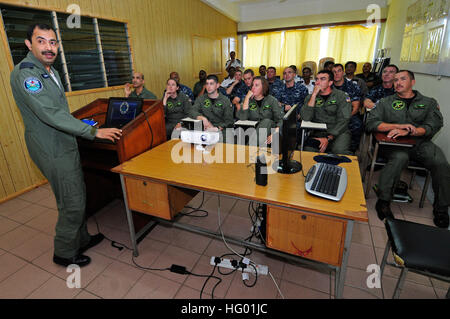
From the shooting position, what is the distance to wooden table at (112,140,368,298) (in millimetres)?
1220

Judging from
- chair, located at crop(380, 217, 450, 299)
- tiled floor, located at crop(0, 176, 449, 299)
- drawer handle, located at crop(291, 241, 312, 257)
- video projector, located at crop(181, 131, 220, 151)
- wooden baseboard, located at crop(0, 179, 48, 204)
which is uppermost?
video projector, located at crop(181, 131, 220, 151)

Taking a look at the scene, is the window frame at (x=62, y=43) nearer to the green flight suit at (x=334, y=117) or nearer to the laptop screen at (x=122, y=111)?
the laptop screen at (x=122, y=111)

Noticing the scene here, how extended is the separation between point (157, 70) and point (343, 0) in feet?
19.8

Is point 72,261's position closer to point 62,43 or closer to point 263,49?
point 62,43

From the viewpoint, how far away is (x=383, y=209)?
241 cm

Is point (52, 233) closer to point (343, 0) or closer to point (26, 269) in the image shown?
point (26, 269)

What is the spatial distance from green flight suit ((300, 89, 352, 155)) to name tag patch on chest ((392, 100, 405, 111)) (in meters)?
0.42

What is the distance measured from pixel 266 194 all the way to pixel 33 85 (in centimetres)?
148

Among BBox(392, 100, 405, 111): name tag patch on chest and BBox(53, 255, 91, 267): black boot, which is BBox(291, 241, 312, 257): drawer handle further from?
BBox(392, 100, 405, 111): name tag patch on chest

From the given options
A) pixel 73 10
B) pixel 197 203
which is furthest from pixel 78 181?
pixel 73 10

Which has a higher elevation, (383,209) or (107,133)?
(107,133)

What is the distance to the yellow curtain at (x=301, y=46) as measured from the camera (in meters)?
7.70

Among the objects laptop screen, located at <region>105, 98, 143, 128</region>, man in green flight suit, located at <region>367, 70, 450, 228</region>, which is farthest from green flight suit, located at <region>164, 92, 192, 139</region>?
man in green flight suit, located at <region>367, 70, 450, 228</region>

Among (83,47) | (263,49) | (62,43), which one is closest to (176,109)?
(83,47)
